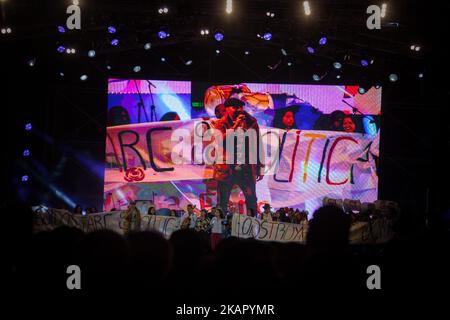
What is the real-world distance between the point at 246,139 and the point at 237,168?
29.8 inches

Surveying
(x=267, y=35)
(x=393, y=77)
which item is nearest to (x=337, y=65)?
(x=393, y=77)

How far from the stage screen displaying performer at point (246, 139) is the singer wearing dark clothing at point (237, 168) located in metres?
0.02

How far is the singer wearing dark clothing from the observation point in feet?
46.1

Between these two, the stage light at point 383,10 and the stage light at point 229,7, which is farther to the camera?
the stage light at point 229,7

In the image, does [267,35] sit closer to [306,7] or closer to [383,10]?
[306,7]

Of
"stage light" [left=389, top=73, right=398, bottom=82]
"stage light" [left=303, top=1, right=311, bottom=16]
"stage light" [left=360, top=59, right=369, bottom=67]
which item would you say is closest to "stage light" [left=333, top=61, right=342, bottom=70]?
"stage light" [left=360, top=59, right=369, bottom=67]

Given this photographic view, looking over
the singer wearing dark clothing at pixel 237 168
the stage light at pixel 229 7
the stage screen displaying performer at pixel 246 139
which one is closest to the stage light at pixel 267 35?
the stage light at pixel 229 7

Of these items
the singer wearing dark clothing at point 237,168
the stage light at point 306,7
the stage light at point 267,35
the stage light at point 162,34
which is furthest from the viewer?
the singer wearing dark clothing at point 237,168

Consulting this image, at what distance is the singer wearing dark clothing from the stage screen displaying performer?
0.08 feet

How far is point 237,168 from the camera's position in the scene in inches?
558

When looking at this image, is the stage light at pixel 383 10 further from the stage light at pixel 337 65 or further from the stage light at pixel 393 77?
the stage light at pixel 393 77

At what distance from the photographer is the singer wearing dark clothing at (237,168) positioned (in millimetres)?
14039

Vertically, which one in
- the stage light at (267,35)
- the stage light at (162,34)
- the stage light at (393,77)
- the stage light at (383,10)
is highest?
the stage light at (383,10)
